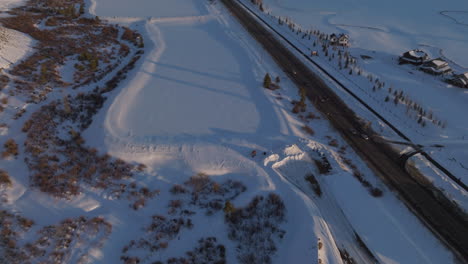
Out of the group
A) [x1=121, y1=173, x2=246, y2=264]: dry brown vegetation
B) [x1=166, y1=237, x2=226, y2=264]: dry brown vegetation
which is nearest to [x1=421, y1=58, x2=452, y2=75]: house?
[x1=121, y1=173, x2=246, y2=264]: dry brown vegetation

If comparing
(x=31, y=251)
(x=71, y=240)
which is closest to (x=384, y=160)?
(x=71, y=240)

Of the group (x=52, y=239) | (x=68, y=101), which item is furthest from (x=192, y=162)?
(x=68, y=101)

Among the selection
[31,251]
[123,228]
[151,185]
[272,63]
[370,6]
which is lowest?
[31,251]

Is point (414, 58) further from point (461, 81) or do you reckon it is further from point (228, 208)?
point (228, 208)

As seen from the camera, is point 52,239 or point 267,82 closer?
point 52,239

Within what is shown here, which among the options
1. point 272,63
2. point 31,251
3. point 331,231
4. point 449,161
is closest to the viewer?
point 31,251

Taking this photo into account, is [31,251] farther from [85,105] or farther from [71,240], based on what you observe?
[85,105]

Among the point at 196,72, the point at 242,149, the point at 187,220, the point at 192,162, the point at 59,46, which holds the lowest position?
the point at 187,220
